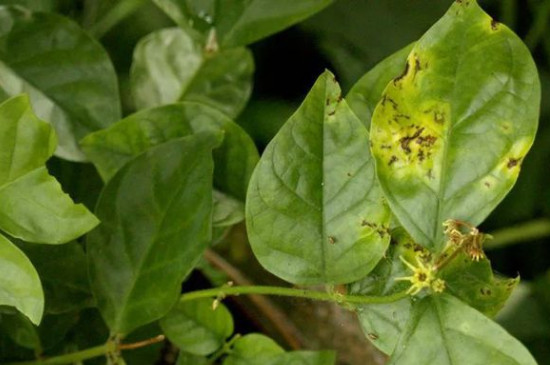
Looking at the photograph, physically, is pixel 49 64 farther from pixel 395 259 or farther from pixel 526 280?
pixel 526 280

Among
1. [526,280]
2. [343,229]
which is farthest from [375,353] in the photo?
[343,229]

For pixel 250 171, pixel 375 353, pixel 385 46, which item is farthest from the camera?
pixel 385 46

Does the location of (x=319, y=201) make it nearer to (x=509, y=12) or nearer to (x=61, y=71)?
(x=61, y=71)

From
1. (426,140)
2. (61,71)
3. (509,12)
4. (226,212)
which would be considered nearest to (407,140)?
(426,140)

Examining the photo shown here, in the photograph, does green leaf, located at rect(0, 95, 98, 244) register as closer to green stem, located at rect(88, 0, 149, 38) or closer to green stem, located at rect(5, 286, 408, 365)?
green stem, located at rect(5, 286, 408, 365)

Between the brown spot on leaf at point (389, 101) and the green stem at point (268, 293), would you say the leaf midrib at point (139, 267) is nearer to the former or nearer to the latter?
the green stem at point (268, 293)

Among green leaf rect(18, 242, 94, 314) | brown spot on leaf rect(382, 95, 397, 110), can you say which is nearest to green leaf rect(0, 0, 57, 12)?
green leaf rect(18, 242, 94, 314)

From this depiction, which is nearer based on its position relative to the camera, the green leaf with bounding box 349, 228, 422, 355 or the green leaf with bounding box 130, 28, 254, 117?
the green leaf with bounding box 349, 228, 422, 355
